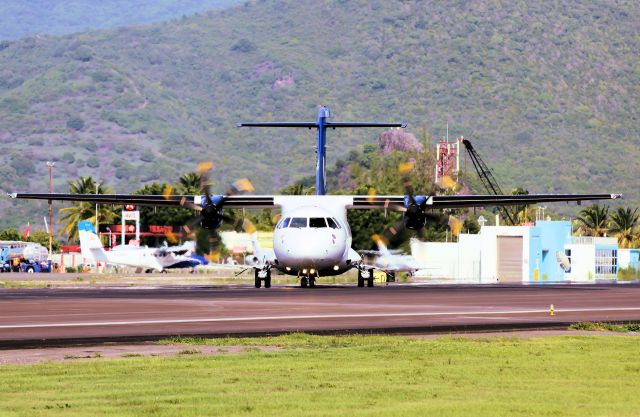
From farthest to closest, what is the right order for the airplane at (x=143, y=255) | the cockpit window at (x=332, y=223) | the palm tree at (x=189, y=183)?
the palm tree at (x=189, y=183) < the airplane at (x=143, y=255) < the cockpit window at (x=332, y=223)

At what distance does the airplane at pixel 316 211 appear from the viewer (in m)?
52.2

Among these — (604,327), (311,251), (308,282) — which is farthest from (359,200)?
(604,327)

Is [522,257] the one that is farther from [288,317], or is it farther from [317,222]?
[288,317]

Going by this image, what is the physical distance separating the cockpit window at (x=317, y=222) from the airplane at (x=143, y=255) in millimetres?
60139

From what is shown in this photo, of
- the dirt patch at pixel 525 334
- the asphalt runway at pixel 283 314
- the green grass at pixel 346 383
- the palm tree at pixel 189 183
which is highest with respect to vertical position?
the palm tree at pixel 189 183

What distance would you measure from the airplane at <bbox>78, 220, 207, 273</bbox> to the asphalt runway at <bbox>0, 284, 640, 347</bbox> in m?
68.4

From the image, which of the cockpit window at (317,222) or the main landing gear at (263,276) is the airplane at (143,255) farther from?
the cockpit window at (317,222)

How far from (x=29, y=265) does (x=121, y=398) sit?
126m

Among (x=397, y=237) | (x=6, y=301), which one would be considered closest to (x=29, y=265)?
(x=397, y=237)

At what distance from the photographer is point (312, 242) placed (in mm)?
51594

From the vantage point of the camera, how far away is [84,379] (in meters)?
17.0

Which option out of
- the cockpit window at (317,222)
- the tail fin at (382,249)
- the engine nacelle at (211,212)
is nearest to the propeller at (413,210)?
the cockpit window at (317,222)

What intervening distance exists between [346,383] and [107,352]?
18.0ft

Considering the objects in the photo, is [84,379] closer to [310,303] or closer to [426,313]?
[426,313]
